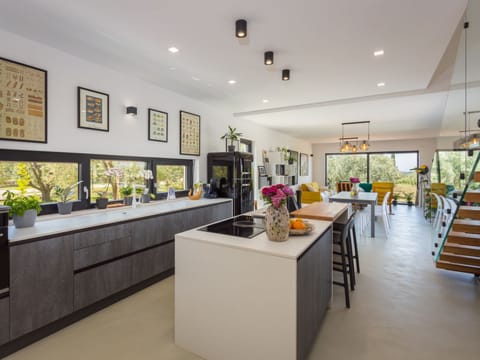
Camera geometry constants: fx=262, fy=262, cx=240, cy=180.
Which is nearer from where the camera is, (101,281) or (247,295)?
(247,295)

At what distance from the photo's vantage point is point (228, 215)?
183 inches

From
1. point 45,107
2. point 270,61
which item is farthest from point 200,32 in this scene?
point 45,107

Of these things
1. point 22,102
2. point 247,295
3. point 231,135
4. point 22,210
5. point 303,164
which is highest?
point 231,135

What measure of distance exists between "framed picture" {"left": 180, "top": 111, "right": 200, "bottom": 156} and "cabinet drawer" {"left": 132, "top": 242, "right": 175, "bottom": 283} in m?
1.89

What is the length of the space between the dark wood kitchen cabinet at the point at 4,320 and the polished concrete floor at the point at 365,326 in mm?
194

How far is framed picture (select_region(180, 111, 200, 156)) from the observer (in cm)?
462

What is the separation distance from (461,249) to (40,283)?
4.56m

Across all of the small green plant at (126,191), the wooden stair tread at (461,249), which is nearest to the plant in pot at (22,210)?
the small green plant at (126,191)

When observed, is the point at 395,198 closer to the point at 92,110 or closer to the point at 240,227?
the point at 240,227

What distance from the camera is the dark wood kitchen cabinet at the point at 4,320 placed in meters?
1.91

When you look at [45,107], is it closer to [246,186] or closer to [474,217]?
[246,186]

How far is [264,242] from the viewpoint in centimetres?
189

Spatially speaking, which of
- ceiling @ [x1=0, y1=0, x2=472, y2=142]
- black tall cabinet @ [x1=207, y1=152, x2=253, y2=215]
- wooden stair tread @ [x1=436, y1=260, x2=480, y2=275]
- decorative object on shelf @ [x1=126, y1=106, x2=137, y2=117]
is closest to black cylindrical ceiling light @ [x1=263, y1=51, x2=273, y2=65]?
ceiling @ [x1=0, y1=0, x2=472, y2=142]

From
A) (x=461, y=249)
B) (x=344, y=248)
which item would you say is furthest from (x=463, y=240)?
(x=344, y=248)
